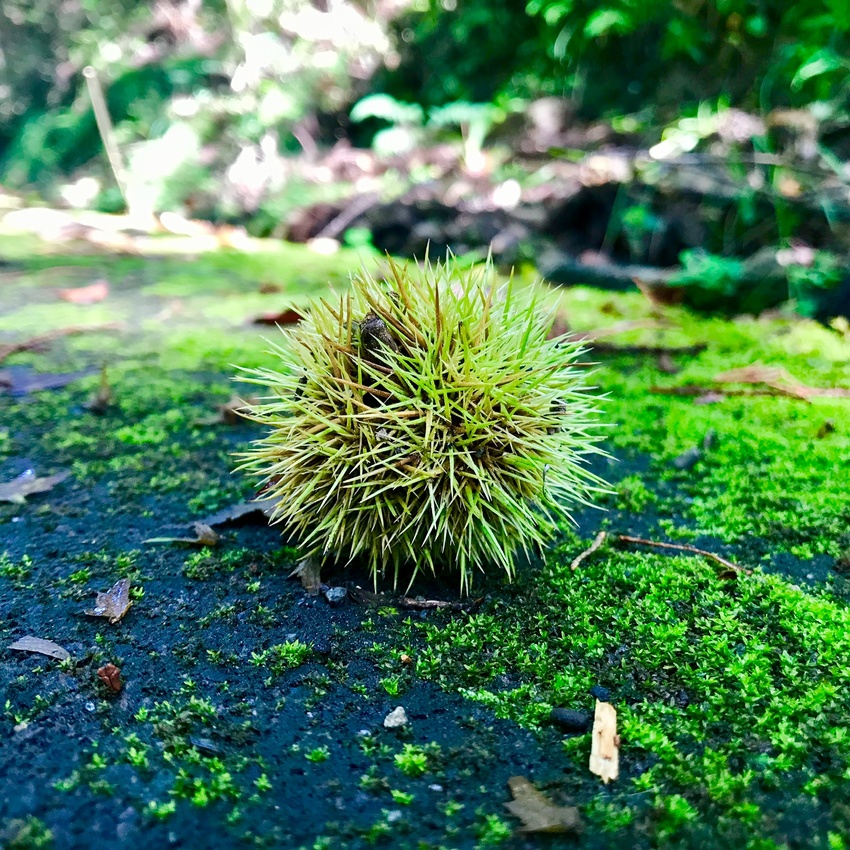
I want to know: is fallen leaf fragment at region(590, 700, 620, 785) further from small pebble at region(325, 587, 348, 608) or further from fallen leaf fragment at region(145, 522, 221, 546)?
fallen leaf fragment at region(145, 522, 221, 546)

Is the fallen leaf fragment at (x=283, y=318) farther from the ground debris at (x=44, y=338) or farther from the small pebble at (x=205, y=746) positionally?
the small pebble at (x=205, y=746)

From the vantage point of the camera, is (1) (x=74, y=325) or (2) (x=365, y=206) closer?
(1) (x=74, y=325)

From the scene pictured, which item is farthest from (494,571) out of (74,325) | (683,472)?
(74,325)

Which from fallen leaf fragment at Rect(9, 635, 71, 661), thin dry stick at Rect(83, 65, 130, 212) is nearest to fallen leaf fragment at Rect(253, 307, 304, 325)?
fallen leaf fragment at Rect(9, 635, 71, 661)

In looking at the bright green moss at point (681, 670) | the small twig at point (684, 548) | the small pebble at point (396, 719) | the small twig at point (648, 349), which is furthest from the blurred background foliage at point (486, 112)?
the small pebble at point (396, 719)

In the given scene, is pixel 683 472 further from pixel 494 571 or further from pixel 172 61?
pixel 172 61

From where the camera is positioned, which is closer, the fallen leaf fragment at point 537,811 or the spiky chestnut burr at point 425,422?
the fallen leaf fragment at point 537,811
